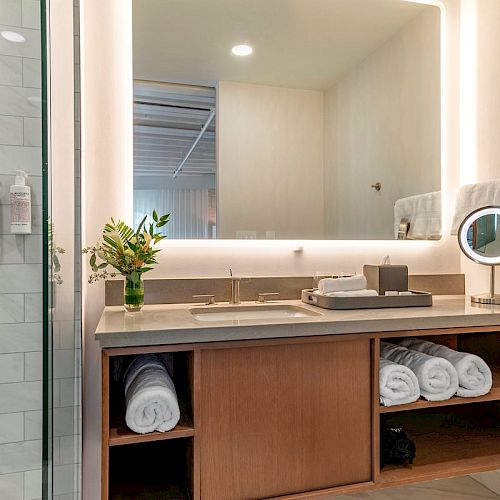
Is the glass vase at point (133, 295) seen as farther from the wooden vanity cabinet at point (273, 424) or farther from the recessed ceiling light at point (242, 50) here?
the recessed ceiling light at point (242, 50)

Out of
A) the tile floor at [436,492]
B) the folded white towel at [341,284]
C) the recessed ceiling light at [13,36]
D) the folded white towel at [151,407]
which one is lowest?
the tile floor at [436,492]

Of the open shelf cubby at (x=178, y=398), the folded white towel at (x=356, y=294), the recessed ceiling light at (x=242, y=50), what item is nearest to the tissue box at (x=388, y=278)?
the folded white towel at (x=356, y=294)

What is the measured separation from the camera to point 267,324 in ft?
4.33

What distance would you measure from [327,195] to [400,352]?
75 cm

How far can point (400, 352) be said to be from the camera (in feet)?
5.26

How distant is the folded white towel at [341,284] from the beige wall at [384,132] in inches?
13.1

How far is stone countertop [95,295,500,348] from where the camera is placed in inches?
49.2

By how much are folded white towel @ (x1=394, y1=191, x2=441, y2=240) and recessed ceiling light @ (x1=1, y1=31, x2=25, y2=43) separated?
1.74 metres

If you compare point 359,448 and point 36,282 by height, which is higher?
point 36,282

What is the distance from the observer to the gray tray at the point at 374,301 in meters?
1.62

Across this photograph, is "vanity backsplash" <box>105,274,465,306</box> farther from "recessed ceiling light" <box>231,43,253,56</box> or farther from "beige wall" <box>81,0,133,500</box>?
"recessed ceiling light" <box>231,43,253,56</box>

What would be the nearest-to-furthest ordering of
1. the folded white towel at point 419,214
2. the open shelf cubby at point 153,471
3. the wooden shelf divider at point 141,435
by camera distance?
the wooden shelf divider at point 141,435
the open shelf cubby at point 153,471
the folded white towel at point 419,214

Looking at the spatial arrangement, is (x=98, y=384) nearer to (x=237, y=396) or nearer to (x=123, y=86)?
(x=237, y=396)

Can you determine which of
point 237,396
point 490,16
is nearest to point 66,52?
point 237,396
